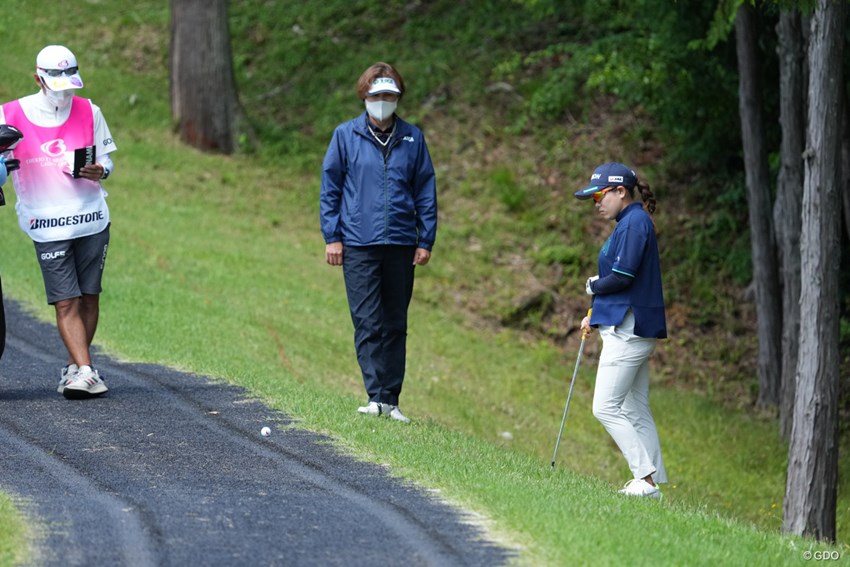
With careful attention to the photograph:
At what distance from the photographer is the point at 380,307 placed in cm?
939

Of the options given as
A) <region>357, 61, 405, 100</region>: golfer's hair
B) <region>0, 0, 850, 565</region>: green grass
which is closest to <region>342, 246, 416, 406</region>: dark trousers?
<region>0, 0, 850, 565</region>: green grass

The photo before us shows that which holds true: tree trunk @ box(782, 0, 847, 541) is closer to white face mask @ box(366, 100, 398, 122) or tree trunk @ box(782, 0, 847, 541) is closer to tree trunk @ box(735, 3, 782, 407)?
white face mask @ box(366, 100, 398, 122)

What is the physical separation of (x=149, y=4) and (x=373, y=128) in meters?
19.6

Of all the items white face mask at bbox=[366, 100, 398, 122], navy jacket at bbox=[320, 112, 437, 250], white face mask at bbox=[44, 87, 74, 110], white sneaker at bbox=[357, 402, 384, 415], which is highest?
white face mask at bbox=[44, 87, 74, 110]

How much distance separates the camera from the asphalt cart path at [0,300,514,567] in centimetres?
579

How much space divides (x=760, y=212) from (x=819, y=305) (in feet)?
17.4

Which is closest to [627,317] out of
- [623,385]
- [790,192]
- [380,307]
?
[623,385]

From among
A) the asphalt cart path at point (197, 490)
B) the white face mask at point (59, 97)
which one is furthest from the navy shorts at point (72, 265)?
the white face mask at point (59, 97)

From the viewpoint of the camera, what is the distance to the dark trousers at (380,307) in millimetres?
9320

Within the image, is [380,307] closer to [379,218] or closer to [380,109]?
[379,218]

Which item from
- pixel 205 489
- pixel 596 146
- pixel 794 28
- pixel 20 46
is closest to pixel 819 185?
pixel 794 28

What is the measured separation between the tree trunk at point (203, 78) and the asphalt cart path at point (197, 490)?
13281 millimetres

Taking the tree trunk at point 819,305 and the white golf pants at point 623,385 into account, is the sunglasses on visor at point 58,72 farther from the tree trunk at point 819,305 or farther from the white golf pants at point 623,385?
the tree trunk at point 819,305

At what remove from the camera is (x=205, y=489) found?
22.9ft
